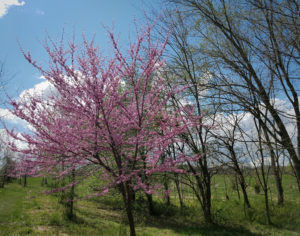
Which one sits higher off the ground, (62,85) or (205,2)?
(205,2)

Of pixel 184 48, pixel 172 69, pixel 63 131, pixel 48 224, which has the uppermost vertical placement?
pixel 184 48

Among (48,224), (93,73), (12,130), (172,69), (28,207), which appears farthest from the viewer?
(28,207)

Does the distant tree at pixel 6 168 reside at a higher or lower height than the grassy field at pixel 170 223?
higher

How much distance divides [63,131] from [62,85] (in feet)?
3.07

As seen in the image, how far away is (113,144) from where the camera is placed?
13.9ft

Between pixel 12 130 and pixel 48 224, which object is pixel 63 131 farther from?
pixel 48 224

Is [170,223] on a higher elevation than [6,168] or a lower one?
lower

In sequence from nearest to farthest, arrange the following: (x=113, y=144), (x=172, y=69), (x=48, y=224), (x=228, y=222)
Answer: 1. (x=113, y=144)
2. (x=48, y=224)
3. (x=172, y=69)
4. (x=228, y=222)

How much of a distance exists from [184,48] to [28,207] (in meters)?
9.74

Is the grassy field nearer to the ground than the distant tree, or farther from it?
nearer to the ground

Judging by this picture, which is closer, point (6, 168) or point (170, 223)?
point (170, 223)

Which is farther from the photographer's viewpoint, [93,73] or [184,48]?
[184,48]

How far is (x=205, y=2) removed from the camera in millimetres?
4664

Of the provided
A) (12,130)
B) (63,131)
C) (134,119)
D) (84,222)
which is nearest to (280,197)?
(84,222)
